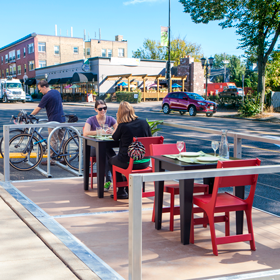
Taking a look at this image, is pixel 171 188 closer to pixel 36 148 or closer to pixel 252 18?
pixel 36 148

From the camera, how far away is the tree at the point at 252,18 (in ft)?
79.2

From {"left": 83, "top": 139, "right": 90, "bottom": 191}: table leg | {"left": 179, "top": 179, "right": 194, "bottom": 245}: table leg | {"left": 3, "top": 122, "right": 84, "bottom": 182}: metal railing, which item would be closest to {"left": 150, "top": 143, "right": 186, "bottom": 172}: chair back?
{"left": 179, "top": 179, "right": 194, "bottom": 245}: table leg

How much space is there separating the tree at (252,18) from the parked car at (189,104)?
143 inches

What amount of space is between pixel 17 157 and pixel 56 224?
4301 mm

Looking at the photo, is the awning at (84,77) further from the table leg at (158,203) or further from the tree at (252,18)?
the table leg at (158,203)

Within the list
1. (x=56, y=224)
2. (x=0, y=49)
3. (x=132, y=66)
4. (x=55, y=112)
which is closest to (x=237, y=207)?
(x=56, y=224)

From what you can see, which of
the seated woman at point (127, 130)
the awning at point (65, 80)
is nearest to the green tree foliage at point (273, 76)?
the seated woman at point (127, 130)

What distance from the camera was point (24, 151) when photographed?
855cm

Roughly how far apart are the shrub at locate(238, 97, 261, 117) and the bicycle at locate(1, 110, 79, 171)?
19.0m

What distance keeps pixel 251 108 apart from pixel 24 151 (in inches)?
775

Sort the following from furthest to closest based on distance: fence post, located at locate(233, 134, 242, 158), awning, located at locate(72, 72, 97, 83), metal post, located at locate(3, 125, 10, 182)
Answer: awning, located at locate(72, 72, 97, 83) < metal post, located at locate(3, 125, 10, 182) < fence post, located at locate(233, 134, 242, 158)

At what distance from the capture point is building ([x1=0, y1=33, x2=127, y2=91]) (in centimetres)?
6662

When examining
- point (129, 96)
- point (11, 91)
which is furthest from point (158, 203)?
point (11, 91)

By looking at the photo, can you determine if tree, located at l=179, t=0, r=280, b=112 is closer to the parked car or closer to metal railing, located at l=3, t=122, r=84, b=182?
the parked car
